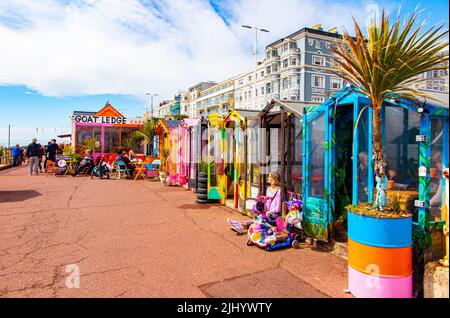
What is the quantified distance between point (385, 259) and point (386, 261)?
23 mm

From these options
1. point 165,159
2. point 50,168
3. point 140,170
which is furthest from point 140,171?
point 50,168

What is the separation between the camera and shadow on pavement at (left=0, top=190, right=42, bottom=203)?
32.0 feet

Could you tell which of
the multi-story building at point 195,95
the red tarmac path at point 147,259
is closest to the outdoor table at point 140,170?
the red tarmac path at point 147,259

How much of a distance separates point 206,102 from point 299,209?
3036 inches

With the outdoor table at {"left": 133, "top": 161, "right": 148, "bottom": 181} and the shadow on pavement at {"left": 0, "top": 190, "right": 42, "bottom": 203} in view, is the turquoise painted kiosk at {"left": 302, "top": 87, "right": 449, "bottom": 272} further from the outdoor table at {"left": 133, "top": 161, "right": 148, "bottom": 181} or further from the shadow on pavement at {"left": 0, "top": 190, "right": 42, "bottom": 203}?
the outdoor table at {"left": 133, "top": 161, "right": 148, "bottom": 181}

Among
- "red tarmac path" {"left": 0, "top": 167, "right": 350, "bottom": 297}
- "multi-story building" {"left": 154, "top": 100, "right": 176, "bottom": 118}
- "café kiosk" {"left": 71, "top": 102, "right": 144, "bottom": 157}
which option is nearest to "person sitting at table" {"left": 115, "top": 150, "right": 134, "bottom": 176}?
"café kiosk" {"left": 71, "top": 102, "right": 144, "bottom": 157}

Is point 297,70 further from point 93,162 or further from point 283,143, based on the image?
point 283,143

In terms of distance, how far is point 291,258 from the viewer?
4785 mm

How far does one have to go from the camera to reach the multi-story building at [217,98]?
68375 millimetres

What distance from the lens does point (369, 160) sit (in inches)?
177

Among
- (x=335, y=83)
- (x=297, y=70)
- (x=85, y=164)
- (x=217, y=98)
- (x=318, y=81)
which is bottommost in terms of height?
(x=85, y=164)

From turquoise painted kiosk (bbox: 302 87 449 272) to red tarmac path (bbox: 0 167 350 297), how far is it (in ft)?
3.11

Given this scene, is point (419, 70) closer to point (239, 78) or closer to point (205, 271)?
point (205, 271)
